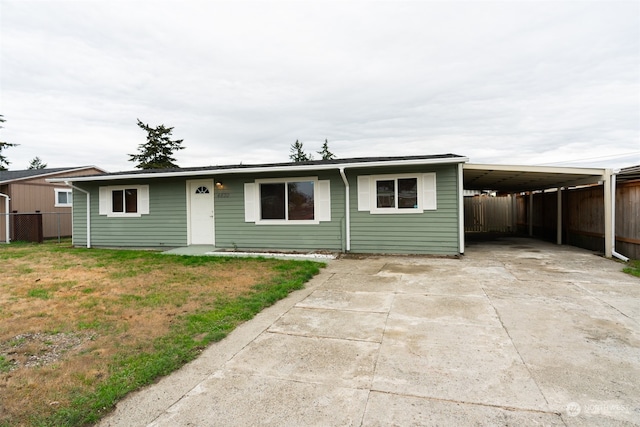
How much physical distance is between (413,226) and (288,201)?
3.51 m

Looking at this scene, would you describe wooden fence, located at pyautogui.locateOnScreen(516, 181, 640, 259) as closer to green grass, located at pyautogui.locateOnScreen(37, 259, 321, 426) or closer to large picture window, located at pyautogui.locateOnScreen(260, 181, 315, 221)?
large picture window, located at pyautogui.locateOnScreen(260, 181, 315, 221)

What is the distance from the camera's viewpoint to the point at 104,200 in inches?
434

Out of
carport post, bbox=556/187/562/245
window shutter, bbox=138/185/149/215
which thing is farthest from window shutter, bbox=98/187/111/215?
carport post, bbox=556/187/562/245

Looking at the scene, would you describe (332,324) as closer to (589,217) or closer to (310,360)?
(310,360)

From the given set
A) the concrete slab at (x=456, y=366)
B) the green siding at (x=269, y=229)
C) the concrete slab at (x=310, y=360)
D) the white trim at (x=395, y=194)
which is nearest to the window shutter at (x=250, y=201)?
the green siding at (x=269, y=229)

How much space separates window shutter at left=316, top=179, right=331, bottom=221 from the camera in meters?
9.14

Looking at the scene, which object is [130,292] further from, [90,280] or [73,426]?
[73,426]

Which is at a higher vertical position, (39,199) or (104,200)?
(39,199)

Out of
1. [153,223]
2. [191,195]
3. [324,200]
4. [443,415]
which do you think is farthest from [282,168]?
[443,415]

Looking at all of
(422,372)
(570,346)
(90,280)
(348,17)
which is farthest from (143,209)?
(570,346)

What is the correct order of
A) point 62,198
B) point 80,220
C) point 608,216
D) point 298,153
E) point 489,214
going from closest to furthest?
point 608,216 < point 80,220 < point 62,198 < point 489,214 < point 298,153

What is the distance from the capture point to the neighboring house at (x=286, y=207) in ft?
27.7

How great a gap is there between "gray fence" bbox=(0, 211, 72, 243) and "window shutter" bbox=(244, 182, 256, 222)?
874 centimetres

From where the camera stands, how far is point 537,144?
27.5m
